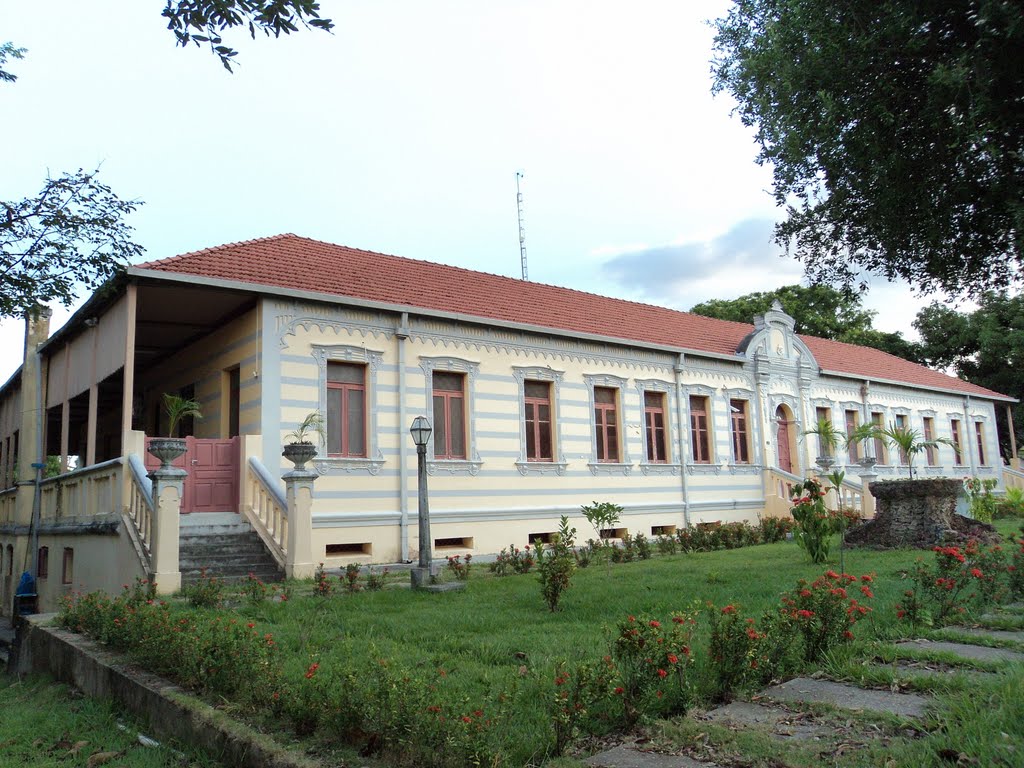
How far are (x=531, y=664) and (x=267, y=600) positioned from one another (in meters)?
4.99

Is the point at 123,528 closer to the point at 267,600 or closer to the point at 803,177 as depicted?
the point at 267,600

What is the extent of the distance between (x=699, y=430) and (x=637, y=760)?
18896 mm

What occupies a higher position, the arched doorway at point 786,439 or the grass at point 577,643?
the arched doorway at point 786,439

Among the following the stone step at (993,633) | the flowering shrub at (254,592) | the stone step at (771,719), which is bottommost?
the stone step at (771,719)

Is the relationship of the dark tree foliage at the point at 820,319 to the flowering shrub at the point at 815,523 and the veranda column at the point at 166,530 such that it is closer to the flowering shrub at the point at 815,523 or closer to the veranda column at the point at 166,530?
the flowering shrub at the point at 815,523

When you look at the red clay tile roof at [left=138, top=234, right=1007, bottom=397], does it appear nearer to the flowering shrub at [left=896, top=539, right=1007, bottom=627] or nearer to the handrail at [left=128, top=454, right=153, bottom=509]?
the handrail at [left=128, top=454, right=153, bottom=509]

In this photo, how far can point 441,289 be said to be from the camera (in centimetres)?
1822

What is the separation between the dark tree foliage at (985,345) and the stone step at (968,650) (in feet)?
127

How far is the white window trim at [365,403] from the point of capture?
14898 millimetres

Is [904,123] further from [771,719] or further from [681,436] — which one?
[681,436]

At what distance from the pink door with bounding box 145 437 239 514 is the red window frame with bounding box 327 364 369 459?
177 cm

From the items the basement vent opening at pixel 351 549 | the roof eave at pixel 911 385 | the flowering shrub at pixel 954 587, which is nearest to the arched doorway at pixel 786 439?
the roof eave at pixel 911 385

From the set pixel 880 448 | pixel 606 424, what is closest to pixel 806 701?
pixel 606 424

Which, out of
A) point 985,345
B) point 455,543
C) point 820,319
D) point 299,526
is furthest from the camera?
point 820,319
